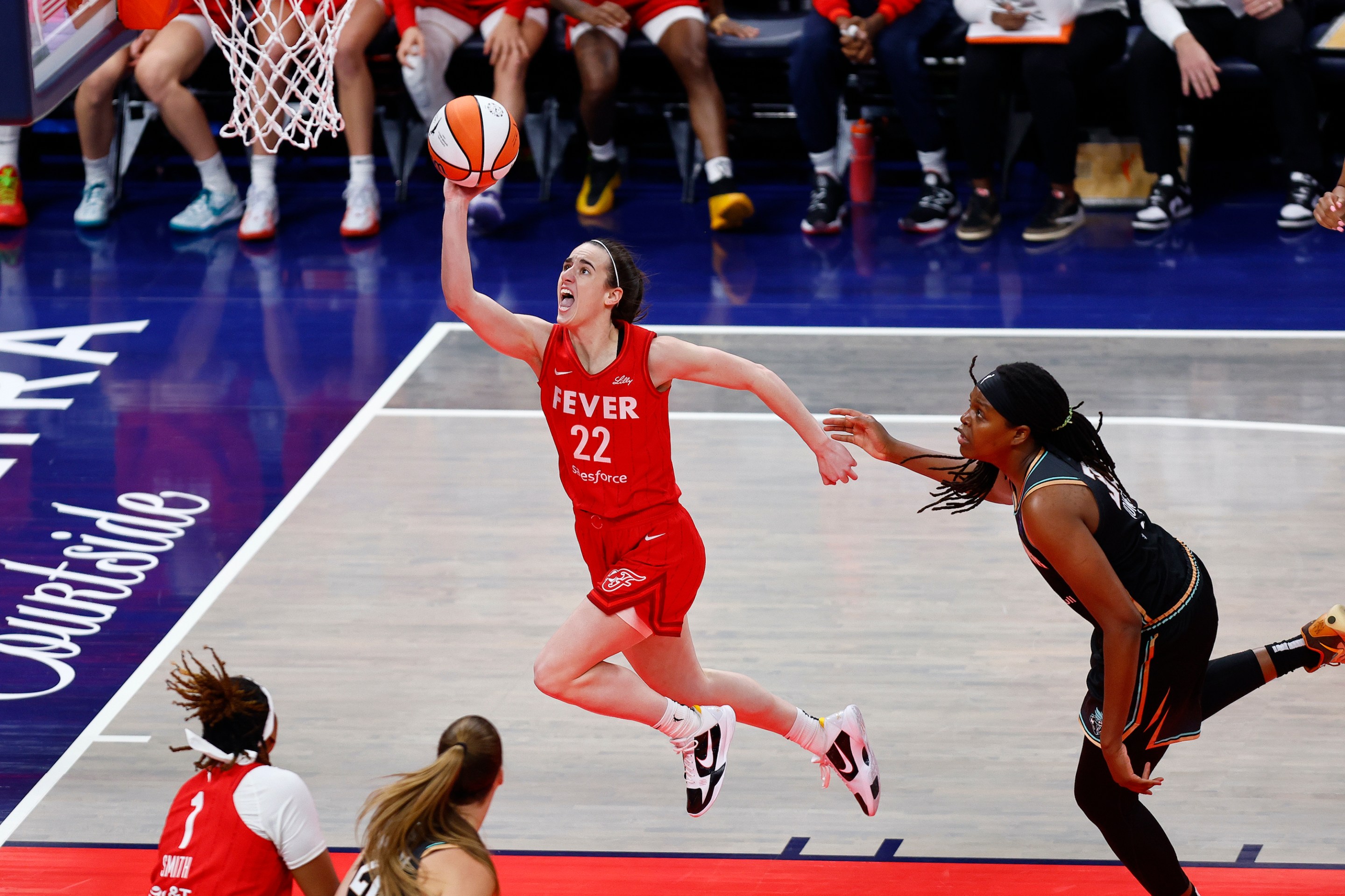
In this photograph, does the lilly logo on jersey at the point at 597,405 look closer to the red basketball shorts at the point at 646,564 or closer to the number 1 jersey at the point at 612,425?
the number 1 jersey at the point at 612,425

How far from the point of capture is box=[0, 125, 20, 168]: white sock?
1016cm

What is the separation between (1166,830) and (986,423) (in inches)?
58.0

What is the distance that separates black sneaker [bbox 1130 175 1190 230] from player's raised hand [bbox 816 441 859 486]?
6208mm

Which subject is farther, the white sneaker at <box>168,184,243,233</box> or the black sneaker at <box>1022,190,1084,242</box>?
the white sneaker at <box>168,184,243,233</box>

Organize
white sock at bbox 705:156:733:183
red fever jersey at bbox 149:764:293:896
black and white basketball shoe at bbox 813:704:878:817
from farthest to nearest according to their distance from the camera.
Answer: white sock at bbox 705:156:733:183 < black and white basketball shoe at bbox 813:704:878:817 < red fever jersey at bbox 149:764:293:896

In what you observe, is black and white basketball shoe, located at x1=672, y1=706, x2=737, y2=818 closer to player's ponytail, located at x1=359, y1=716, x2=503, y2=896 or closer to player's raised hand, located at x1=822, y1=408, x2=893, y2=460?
player's raised hand, located at x1=822, y1=408, x2=893, y2=460

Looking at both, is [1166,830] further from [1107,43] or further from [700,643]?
[1107,43]

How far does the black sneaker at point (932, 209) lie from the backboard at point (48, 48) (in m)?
5.75

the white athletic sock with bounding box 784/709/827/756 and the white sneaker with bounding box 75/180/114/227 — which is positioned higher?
the white athletic sock with bounding box 784/709/827/756

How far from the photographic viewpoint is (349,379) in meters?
7.87

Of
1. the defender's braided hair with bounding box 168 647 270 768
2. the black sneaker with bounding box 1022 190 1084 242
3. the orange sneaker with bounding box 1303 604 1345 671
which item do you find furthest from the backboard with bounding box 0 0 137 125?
the black sneaker with bounding box 1022 190 1084 242

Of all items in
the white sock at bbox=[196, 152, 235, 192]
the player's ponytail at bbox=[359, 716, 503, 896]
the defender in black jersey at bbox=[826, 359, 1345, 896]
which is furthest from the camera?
the white sock at bbox=[196, 152, 235, 192]

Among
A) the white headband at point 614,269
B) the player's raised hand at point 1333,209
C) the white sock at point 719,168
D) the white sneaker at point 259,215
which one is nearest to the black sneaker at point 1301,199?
the white sock at point 719,168

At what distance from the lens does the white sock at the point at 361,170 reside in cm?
995
